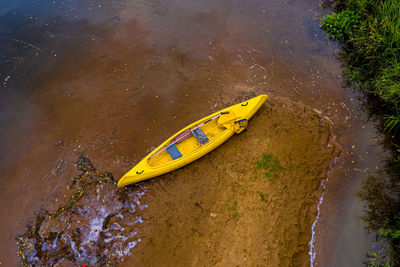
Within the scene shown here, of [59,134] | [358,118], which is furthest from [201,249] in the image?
[358,118]

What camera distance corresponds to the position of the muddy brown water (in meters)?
7.54

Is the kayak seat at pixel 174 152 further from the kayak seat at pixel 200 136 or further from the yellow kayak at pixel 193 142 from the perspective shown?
the kayak seat at pixel 200 136

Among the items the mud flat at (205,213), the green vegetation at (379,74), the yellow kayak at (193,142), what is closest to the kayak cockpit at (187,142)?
the yellow kayak at (193,142)

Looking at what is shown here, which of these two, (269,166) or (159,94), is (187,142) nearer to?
(159,94)

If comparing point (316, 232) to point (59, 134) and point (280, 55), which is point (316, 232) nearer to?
point (280, 55)

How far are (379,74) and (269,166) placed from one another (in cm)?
635

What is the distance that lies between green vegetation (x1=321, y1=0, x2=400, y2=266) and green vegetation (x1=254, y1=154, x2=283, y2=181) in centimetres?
306

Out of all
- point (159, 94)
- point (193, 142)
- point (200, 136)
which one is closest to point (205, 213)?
point (193, 142)

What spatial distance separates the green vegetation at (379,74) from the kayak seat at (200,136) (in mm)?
5791

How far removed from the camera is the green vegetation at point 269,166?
26.3 ft

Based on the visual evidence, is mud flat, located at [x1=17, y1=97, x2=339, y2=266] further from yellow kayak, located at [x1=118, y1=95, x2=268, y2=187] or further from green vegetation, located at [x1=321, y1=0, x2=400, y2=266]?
green vegetation, located at [x1=321, y1=0, x2=400, y2=266]

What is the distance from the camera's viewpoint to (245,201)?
7.58 m

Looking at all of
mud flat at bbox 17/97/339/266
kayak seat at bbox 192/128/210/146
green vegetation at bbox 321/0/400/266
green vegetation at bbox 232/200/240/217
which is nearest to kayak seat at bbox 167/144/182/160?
mud flat at bbox 17/97/339/266

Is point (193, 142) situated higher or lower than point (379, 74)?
higher
